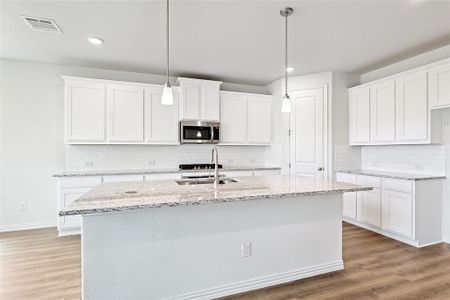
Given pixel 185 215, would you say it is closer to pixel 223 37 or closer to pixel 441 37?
pixel 223 37

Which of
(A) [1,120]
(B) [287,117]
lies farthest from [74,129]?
(B) [287,117]

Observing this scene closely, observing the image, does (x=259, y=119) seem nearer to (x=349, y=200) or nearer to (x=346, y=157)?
(x=346, y=157)

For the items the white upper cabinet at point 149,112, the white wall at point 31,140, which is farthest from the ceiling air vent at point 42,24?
the white wall at point 31,140

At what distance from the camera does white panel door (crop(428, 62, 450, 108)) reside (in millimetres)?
3025

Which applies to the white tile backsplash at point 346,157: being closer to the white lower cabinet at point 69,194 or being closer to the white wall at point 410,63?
the white wall at point 410,63

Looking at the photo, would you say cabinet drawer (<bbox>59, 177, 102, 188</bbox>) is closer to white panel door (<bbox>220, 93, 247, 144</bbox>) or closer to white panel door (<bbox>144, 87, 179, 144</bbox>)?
white panel door (<bbox>144, 87, 179, 144</bbox>)

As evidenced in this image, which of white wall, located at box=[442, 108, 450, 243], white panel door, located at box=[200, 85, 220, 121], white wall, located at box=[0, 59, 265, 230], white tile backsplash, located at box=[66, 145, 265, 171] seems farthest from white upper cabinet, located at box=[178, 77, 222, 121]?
white wall, located at box=[442, 108, 450, 243]

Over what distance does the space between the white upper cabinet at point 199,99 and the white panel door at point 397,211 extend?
119 inches

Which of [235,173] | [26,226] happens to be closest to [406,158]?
[235,173]

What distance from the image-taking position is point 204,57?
3.68m

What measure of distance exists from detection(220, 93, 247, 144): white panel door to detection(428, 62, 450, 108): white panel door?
286cm

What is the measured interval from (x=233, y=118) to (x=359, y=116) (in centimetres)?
227

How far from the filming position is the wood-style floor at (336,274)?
214 cm

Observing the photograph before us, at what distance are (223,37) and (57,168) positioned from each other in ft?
11.3
